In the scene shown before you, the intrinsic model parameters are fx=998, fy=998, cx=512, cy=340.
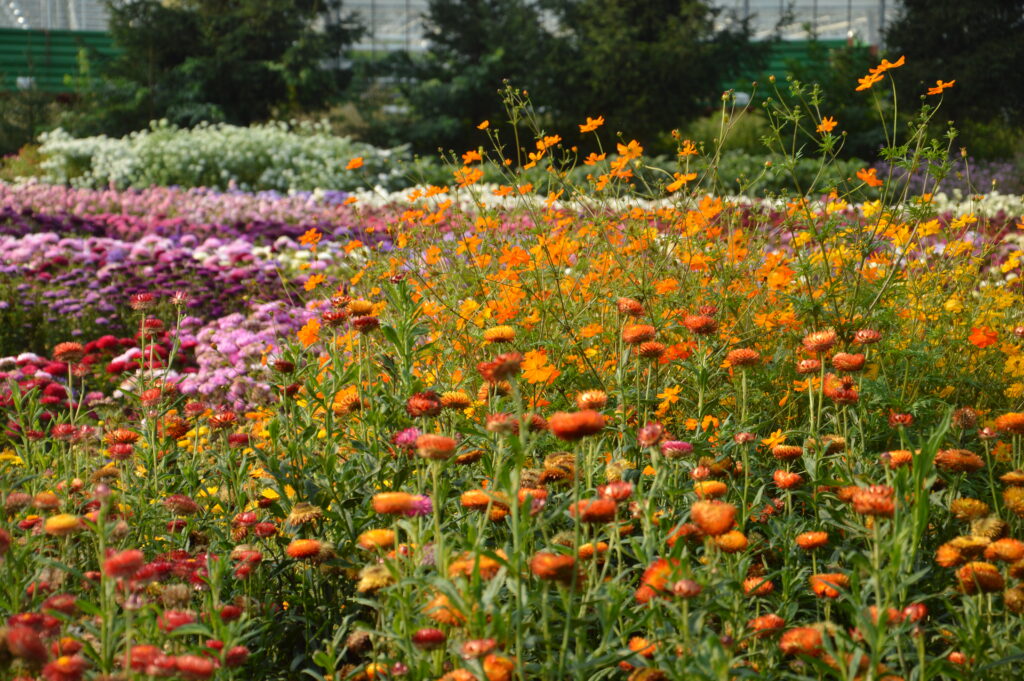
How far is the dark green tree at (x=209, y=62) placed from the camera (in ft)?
54.2

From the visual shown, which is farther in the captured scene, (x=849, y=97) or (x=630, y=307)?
(x=849, y=97)

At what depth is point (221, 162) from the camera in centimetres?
1309

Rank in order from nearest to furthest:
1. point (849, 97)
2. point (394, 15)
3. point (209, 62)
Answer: point (209, 62) → point (849, 97) → point (394, 15)

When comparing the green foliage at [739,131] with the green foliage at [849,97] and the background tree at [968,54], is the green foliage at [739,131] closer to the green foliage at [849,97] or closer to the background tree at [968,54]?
the green foliage at [849,97]

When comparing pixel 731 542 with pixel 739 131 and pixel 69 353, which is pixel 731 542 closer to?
pixel 69 353

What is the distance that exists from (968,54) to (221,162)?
12.2 m

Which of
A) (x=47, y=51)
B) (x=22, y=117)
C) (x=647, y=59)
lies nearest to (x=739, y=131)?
(x=647, y=59)

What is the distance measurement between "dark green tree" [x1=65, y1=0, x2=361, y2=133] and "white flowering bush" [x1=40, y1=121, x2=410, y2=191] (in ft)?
8.50

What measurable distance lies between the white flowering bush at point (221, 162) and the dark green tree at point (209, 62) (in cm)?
259

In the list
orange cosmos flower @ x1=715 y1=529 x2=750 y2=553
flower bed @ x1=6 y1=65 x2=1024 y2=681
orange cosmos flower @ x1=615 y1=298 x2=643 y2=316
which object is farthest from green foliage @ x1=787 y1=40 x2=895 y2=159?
orange cosmos flower @ x1=715 y1=529 x2=750 y2=553

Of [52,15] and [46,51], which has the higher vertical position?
[52,15]

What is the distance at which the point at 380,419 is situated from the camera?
7.52ft

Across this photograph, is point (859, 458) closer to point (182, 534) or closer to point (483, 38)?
point (182, 534)

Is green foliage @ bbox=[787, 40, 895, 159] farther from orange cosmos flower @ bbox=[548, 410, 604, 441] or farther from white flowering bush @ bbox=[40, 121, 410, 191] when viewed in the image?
orange cosmos flower @ bbox=[548, 410, 604, 441]
